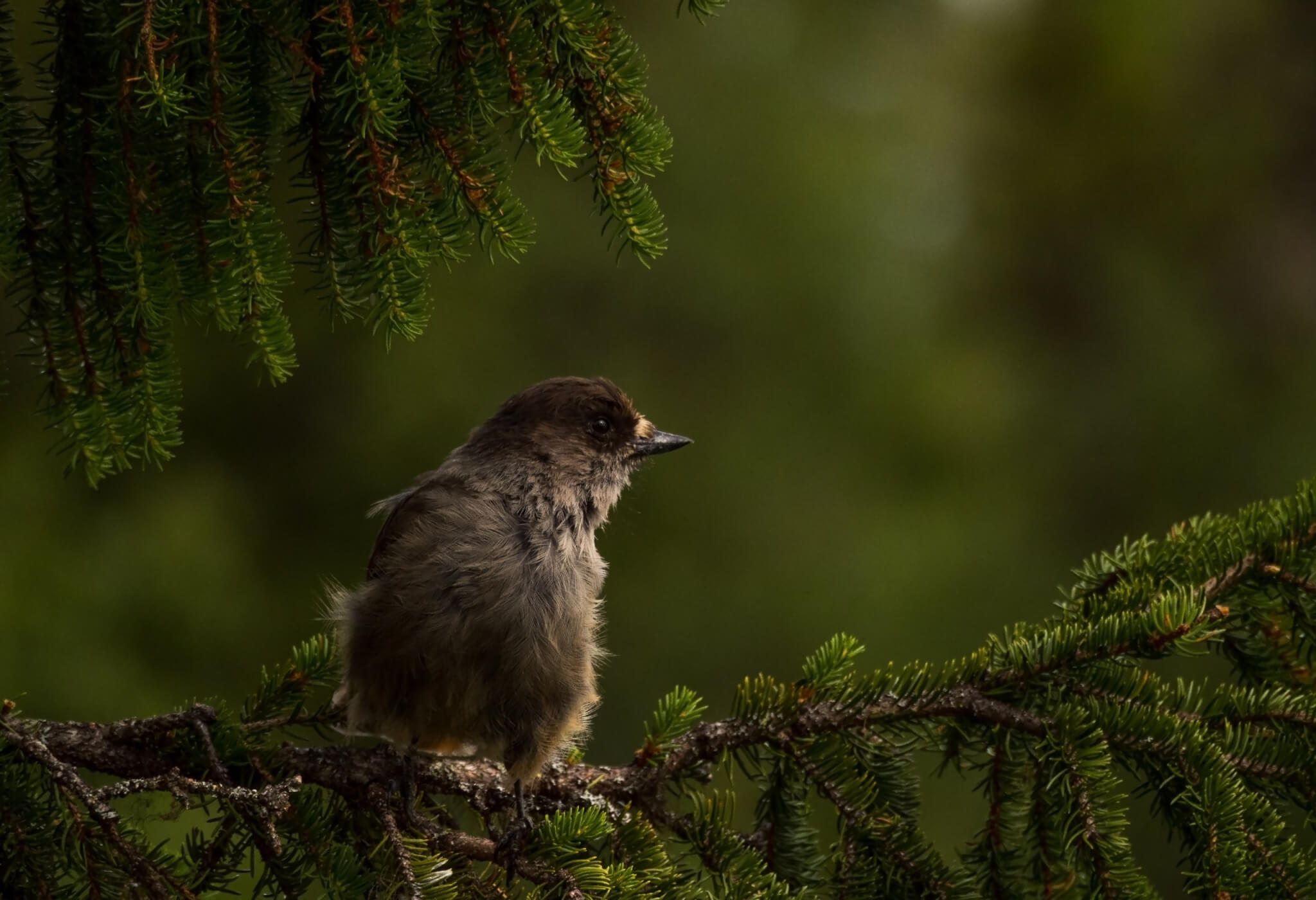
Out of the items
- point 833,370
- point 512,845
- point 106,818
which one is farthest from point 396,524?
point 833,370

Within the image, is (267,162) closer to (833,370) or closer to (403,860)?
(403,860)

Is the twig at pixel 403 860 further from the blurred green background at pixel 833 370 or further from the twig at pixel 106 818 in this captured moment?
the blurred green background at pixel 833 370

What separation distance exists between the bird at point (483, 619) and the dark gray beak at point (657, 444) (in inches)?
13.9

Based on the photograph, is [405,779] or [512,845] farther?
[405,779]

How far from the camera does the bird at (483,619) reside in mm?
3391

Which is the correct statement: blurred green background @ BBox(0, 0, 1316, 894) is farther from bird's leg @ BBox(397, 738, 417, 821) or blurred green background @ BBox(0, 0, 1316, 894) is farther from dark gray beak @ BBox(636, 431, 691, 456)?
bird's leg @ BBox(397, 738, 417, 821)

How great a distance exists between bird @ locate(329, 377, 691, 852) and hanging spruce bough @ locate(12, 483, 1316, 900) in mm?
208

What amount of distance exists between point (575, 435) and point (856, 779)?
4.93ft

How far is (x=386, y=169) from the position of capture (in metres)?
2.50

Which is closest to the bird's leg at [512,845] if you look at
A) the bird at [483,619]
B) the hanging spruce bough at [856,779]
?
the hanging spruce bough at [856,779]

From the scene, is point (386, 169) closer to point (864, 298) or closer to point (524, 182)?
point (524, 182)

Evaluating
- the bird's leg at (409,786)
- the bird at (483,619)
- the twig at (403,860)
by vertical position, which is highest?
the bird at (483,619)

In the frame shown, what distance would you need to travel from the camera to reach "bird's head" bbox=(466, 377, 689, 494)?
12.9 feet

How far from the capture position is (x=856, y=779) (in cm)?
292
